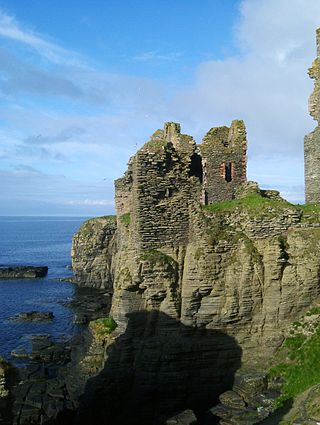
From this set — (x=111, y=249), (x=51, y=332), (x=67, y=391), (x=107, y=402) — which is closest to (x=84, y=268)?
(x=111, y=249)

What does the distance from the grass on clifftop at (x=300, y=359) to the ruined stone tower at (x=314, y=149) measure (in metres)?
12.4

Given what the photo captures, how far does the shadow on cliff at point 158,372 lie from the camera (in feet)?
77.7

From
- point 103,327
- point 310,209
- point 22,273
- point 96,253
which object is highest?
point 310,209

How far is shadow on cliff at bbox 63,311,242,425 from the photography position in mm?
23672

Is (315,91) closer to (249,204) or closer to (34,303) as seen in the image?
(249,204)

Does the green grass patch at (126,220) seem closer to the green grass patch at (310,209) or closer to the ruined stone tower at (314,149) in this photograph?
the green grass patch at (310,209)

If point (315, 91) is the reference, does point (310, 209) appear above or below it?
below

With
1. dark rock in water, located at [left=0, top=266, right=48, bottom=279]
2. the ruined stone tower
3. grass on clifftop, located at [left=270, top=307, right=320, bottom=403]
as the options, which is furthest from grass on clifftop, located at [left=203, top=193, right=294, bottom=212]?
dark rock in water, located at [left=0, top=266, right=48, bottom=279]

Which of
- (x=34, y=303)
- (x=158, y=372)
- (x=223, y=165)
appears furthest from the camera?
(x=34, y=303)

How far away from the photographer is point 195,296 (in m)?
24.3

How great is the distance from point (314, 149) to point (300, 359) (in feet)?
56.4

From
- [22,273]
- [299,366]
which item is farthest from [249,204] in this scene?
[22,273]

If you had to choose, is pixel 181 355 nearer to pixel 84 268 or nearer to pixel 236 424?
pixel 236 424

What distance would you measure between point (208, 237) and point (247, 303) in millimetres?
4233
